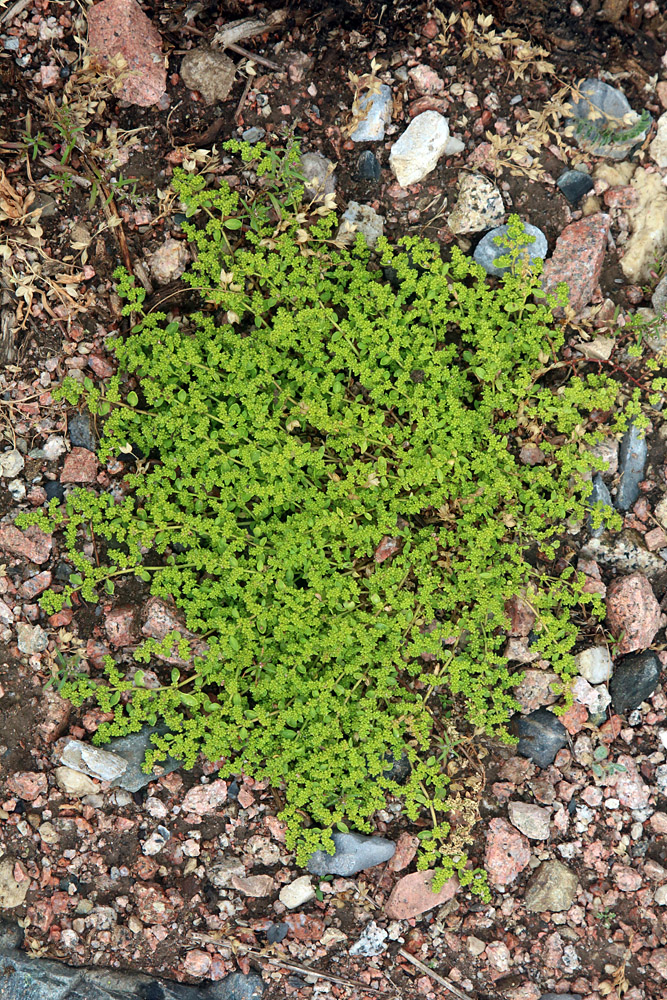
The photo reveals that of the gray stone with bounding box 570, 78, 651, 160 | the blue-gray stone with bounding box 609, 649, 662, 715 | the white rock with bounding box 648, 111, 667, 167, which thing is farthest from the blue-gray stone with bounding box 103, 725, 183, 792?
the white rock with bounding box 648, 111, 667, 167

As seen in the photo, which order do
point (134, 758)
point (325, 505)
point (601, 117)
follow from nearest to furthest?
point (325, 505), point (134, 758), point (601, 117)

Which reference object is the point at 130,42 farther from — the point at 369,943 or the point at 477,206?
the point at 369,943

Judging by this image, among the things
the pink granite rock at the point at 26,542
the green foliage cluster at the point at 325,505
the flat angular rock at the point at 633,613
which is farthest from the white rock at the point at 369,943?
the pink granite rock at the point at 26,542

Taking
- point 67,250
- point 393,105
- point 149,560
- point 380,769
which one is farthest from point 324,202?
point 380,769

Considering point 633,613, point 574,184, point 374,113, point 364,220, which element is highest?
point 374,113

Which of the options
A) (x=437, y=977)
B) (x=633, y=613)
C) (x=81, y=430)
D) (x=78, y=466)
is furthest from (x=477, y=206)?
(x=437, y=977)
